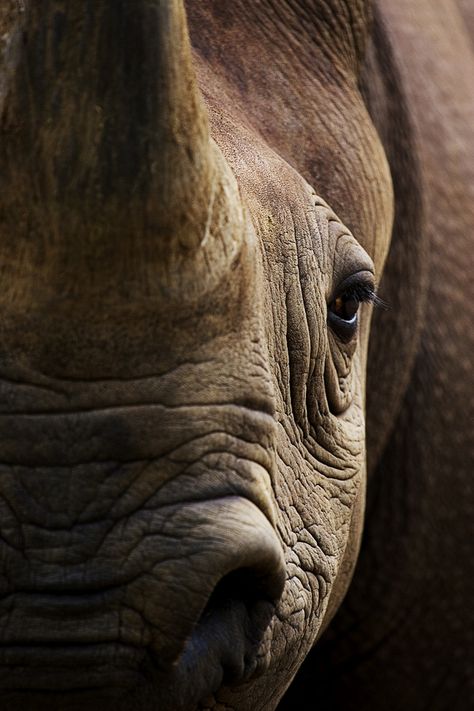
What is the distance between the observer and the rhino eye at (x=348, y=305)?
219cm

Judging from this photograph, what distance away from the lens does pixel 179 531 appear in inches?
62.9

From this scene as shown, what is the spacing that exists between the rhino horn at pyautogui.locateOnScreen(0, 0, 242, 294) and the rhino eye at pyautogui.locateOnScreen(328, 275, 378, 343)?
0.69m

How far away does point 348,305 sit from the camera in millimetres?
2225

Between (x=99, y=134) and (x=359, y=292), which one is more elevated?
Result: (x=99, y=134)

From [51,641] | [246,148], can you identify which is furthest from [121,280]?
[246,148]

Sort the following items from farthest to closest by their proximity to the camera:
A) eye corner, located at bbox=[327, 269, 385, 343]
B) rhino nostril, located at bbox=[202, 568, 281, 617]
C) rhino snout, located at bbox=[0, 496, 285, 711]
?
eye corner, located at bbox=[327, 269, 385, 343] → rhino nostril, located at bbox=[202, 568, 281, 617] → rhino snout, located at bbox=[0, 496, 285, 711]

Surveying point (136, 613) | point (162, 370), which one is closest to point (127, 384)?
point (162, 370)

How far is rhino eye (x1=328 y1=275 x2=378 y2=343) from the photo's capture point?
219 cm

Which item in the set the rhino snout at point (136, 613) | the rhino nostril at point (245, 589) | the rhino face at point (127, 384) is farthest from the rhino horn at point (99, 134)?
the rhino nostril at point (245, 589)

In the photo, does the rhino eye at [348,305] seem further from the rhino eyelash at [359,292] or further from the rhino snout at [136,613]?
the rhino snout at [136,613]

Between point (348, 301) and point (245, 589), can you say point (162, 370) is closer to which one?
point (245, 589)

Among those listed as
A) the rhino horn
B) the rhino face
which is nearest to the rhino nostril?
the rhino face

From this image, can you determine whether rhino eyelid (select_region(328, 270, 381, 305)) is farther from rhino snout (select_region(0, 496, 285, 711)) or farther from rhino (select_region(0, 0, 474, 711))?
rhino snout (select_region(0, 496, 285, 711))

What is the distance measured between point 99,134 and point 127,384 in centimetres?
30
